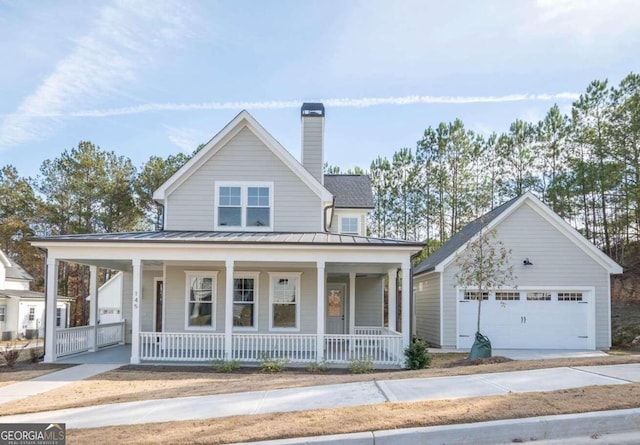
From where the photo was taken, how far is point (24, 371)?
43.4 feet

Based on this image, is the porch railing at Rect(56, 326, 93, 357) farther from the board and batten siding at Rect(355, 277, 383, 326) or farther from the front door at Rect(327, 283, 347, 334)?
the board and batten siding at Rect(355, 277, 383, 326)

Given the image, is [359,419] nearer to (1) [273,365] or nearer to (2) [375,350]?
(1) [273,365]

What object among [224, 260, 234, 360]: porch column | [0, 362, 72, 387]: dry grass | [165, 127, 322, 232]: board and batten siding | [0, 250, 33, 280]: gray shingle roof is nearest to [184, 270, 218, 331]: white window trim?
[165, 127, 322, 232]: board and batten siding

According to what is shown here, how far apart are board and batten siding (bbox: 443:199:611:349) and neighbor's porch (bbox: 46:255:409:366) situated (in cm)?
286

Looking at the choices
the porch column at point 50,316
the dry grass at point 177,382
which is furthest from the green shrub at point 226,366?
the porch column at point 50,316

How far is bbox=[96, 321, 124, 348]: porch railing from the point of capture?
60.3 ft

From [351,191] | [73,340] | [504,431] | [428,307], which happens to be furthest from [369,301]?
[504,431]

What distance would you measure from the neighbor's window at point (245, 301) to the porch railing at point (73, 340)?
4718mm

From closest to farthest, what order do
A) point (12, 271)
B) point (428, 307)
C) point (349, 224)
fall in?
point (428, 307) → point (349, 224) → point (12, 271)

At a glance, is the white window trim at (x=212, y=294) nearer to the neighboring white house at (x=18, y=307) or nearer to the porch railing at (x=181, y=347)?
the porch railing at (x=181, y=347)

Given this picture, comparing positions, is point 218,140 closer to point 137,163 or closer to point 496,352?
point 496,352

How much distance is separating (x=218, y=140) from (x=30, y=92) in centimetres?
795

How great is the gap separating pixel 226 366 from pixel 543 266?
42.2 ft

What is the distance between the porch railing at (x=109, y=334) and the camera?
18.4 metres
